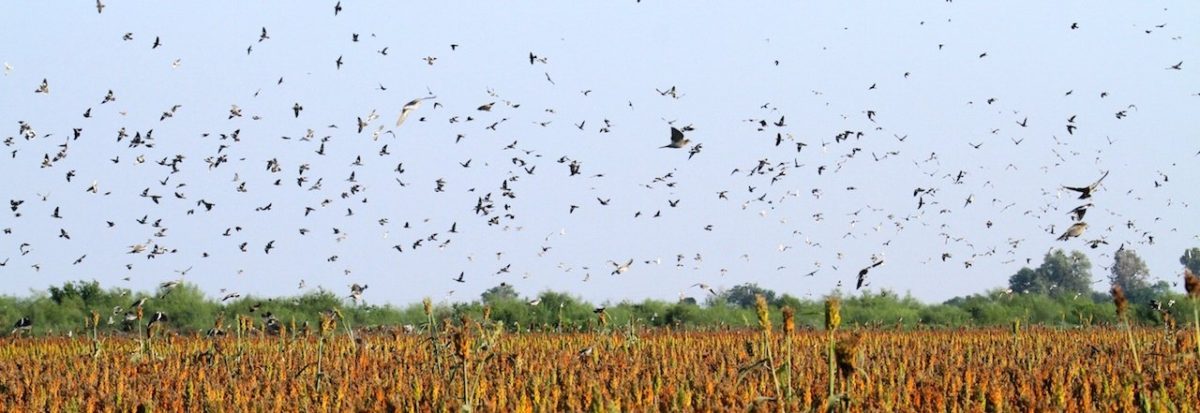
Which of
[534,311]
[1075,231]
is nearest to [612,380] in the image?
[1075,231]

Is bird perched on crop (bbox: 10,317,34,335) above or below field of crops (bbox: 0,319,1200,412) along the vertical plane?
above

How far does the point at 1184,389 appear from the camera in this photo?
1028 centimetres

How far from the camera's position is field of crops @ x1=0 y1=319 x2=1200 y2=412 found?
840 cm

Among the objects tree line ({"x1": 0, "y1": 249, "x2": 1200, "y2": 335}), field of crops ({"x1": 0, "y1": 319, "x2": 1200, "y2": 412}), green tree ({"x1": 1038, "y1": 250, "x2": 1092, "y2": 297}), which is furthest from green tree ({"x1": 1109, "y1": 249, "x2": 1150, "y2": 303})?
field of crops ({"x1": 0, "y1": 319, "x2": 1200, "y2": 412})

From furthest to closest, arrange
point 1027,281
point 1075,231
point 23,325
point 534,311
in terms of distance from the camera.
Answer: point 1027,281 → point 534,311 → point 23,325 → point 1075,231

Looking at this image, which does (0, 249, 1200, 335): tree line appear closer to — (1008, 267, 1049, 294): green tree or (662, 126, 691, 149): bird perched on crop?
(662, 126, 691, 149): bird perched on crop

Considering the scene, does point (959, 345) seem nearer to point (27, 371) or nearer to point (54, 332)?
point (27, 371)

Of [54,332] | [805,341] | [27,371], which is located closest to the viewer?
[27,371]

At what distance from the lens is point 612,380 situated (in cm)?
1181

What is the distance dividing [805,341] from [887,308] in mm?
19994

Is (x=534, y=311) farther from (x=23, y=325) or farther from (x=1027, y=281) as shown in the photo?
(x=1027, y=281)

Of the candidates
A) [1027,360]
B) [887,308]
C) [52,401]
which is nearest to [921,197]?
[1027,360]

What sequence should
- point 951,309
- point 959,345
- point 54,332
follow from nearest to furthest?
1. point 959,345
2. point 54,332
3. point 951,309

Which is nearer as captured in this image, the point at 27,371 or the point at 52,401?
the point at 52,401
